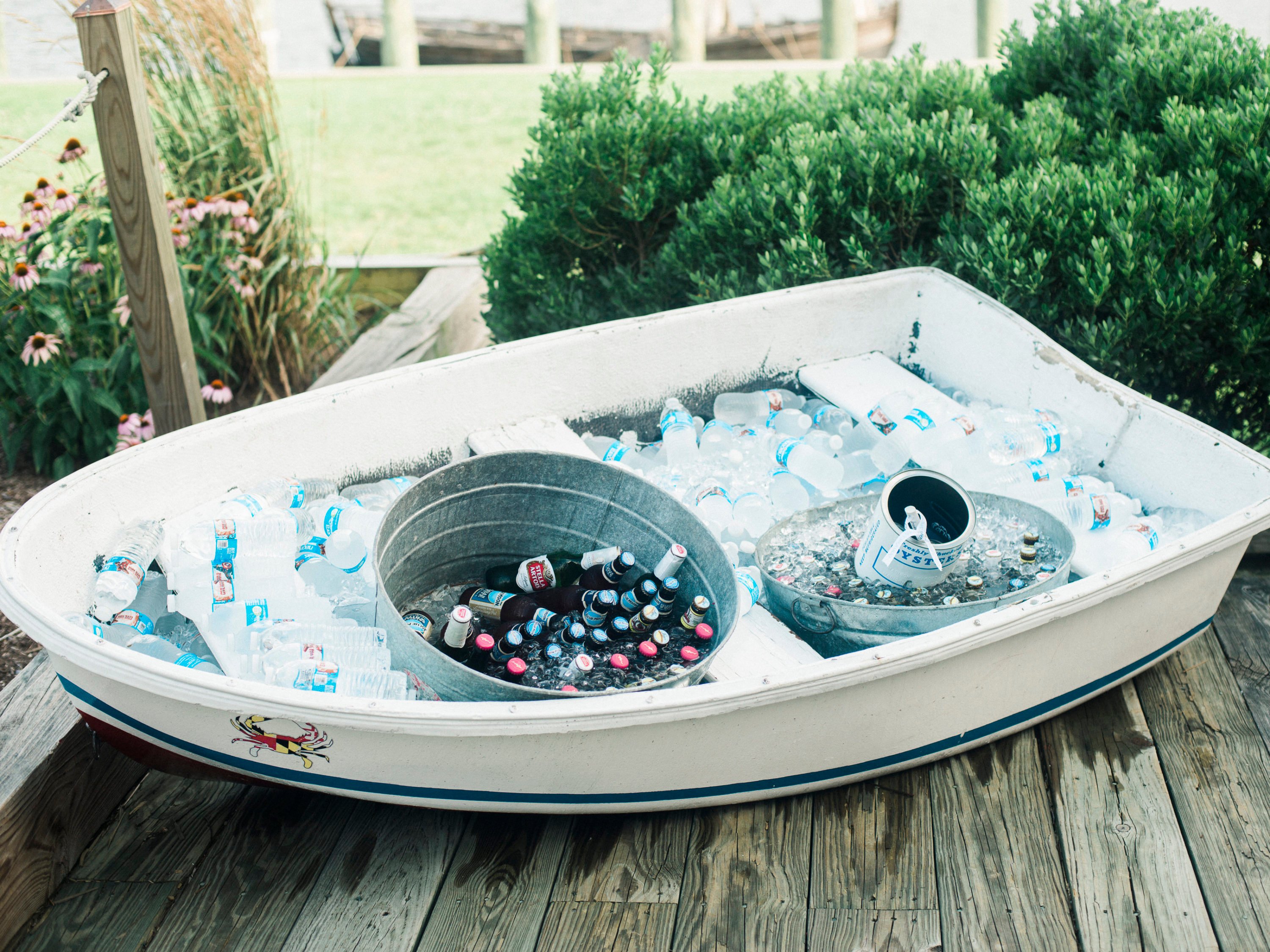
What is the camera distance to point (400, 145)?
8094 millimetres

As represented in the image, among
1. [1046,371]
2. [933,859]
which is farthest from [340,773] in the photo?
[1046,371]

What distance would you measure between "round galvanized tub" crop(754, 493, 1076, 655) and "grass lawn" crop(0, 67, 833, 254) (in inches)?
118

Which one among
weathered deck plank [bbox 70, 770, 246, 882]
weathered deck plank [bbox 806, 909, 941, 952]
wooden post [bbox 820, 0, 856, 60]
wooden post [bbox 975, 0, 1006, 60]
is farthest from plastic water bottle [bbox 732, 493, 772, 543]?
wooden post [bbox 975, 0, 1006, 60]

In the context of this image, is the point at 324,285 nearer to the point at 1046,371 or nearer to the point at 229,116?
the point at 229,116

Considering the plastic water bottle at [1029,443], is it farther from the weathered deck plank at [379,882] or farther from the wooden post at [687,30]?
the wooden post at [687,30]

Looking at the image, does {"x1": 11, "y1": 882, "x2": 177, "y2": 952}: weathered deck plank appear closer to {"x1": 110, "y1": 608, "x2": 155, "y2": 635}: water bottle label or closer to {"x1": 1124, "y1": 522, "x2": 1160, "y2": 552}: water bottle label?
{"x1": 110, "y1": 608, "x2": 155, "y2": 635}: water bottle label

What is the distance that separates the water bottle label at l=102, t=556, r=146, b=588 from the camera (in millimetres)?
2158

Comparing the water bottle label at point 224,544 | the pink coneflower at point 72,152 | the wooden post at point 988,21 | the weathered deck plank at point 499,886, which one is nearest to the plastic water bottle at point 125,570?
the water bottle label at point 224,544

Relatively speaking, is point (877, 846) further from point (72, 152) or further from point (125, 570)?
point (72, 152)

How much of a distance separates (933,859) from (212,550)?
1.66 meters

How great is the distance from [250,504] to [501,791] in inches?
36.9

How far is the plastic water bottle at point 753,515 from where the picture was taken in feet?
8.59

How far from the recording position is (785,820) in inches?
86.6

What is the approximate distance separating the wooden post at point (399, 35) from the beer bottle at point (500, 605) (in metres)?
10.7
